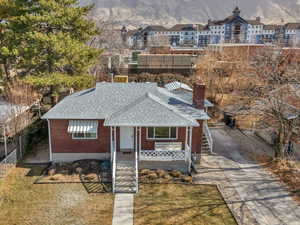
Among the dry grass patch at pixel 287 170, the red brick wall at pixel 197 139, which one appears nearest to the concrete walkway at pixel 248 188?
the dry grass patch at pixel 287 170

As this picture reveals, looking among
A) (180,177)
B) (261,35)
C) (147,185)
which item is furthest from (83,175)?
(261,35)

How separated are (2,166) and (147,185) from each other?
9849 mm

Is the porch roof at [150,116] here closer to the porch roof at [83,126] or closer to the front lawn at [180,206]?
the porch roof at [83,126]

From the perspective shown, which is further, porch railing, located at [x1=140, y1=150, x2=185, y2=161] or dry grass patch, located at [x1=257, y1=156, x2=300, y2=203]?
porch railing, located at [x1=140, y1=150, x2=185, y2=161]

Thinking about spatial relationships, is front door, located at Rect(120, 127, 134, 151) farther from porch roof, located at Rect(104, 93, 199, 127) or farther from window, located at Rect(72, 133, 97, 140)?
window, located at Rect(72, 133, 97, 140)

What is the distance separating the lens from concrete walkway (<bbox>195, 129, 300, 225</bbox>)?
566 inches

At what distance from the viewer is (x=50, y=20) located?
25234 millimetres

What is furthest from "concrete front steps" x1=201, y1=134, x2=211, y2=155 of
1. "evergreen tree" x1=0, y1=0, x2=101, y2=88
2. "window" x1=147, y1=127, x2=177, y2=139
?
"evergreen tree" x1=0, y1=0, x2=101, y2=88

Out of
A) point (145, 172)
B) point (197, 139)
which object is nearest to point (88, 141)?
point (145, 172)

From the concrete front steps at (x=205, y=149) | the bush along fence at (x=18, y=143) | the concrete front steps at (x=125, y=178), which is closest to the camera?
the concrete front steps at (x=125, y=178)

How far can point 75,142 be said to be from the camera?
20.3 metres

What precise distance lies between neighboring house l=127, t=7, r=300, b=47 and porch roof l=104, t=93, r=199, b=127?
87195 mm

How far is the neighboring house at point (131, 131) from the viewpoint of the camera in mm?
18844

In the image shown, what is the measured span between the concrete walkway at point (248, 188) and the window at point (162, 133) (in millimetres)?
3379
